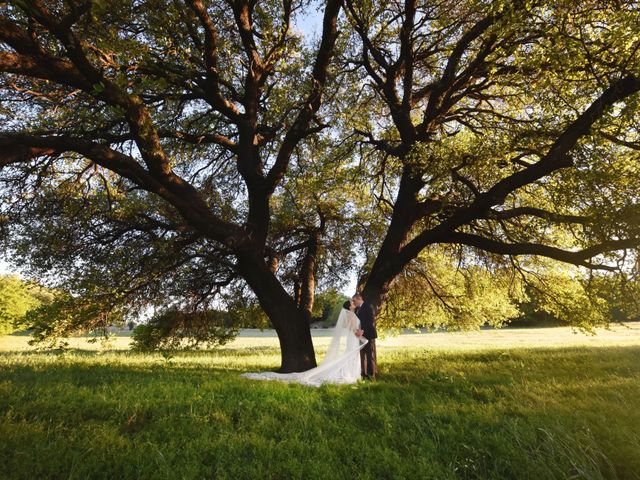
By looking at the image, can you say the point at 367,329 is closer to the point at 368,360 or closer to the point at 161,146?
the point at 368,360

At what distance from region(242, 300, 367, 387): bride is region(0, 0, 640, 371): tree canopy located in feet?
2.91

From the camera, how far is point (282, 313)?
12109 mm

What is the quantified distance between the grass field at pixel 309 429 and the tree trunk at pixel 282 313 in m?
2.92

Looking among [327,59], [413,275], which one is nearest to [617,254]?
[413,275]

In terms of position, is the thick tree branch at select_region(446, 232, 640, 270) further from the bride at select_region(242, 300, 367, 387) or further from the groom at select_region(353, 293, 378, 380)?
the bride at select_region(242, 300, 367, 387)

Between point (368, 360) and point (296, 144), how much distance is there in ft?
23.9

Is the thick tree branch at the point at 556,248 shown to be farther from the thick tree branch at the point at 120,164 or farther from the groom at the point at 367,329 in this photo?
the thick tree branch at the point at 120,164

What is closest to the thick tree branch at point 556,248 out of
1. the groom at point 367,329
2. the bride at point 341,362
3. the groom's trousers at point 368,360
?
the groom at point 367,329

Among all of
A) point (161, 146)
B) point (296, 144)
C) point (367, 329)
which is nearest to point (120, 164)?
point (161, 146)

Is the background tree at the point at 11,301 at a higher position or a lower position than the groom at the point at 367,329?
higher

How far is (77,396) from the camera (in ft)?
23.3

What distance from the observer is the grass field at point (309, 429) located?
4820mm

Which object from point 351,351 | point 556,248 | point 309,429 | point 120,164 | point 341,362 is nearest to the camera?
point 309,429

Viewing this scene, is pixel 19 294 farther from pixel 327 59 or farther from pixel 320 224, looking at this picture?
pixel 327 59
